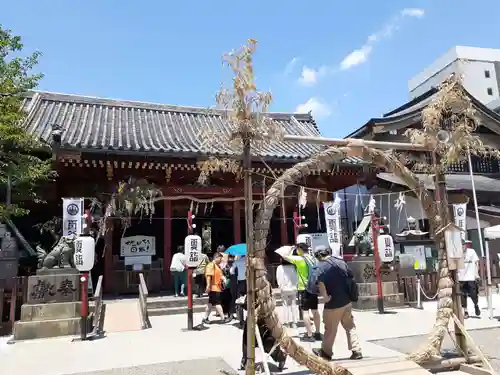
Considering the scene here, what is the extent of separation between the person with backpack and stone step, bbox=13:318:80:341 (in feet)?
16.7

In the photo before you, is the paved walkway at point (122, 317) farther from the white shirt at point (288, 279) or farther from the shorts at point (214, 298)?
the white shirt at point (288, 279)

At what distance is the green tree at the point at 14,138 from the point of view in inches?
345

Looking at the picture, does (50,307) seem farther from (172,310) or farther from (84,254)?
(172,310)

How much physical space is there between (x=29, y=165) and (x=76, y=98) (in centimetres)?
842

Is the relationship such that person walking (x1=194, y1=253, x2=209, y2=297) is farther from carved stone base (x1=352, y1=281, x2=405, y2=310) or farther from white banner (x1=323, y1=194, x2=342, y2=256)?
carved stone base (x1=352, y1=281, x2=405, y2=310)

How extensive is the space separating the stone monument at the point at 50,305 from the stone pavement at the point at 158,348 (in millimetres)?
349

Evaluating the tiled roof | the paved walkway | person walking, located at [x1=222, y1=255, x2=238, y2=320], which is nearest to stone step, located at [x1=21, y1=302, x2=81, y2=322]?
the paved walkway

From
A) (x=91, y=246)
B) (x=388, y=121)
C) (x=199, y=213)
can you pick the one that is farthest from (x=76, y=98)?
(x=388, y=121)

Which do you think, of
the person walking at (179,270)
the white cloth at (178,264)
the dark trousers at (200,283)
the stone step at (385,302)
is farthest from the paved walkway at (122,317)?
the stone step at (385,302)

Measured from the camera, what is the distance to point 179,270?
39.2ft

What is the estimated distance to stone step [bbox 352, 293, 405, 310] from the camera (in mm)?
11164

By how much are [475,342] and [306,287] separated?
122 inches

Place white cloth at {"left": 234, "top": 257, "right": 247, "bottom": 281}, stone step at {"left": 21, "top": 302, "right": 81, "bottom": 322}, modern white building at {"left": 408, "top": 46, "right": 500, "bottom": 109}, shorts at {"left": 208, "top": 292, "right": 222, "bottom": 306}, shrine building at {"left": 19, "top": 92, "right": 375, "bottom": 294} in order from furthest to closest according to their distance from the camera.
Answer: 1. modern white building at {"left": 408, "top": 46, "right": 500, "bottom": 109}
2. shrine building at {"left": 19, "top": 92, "right": 375, "bottom": 294}
3. shorts at {"left": 208, "top": 292, "right": 222, "bottom": 306}
4. white cloth at {"left": 234, "top": 257, "right": 247, "bottom": 281}
5. stone step at {"left": 21, "top": 302, "right": 81, "bottom": 322}

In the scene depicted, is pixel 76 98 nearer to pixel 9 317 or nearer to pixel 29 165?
pixel 29 165
